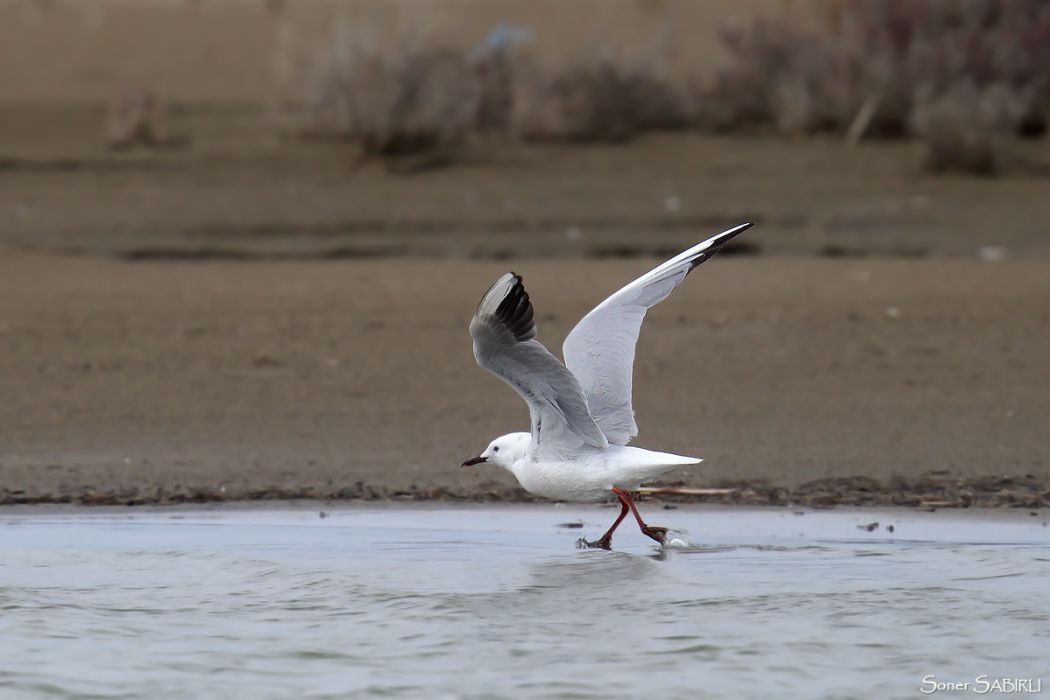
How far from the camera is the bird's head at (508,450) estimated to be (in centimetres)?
757

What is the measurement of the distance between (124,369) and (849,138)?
9257 mm

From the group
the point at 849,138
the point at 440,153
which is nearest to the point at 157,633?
the point at 440,153

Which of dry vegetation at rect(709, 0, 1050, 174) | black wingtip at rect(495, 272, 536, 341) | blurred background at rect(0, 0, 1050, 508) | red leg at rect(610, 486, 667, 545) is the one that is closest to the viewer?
black wingtip at rect(495, 272, 536, 341)

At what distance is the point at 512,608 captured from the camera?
23.2 feet

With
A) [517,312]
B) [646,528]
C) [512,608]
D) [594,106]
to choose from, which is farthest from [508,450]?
[594,106]

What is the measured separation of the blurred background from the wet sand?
0.03 meters

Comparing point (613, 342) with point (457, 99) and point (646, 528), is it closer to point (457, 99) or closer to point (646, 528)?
point (646, 528)

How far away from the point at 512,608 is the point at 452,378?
3300mm

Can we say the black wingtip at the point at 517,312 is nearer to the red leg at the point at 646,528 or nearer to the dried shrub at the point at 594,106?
the red leg at the point at 646,528

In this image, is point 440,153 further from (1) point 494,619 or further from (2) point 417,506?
(1) point 494,619

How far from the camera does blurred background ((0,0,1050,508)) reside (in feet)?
29.5

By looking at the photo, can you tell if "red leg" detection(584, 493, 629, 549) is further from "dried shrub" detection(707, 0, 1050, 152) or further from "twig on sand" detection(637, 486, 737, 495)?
"dried shrub" detection(707, 0, 1050, 152)


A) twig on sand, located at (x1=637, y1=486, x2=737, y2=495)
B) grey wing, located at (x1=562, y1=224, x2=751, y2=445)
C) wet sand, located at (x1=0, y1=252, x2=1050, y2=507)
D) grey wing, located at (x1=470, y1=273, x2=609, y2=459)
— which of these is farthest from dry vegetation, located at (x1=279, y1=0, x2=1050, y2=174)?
grey wing, located at (x1=470, y1=273, x2=609, y2=459)

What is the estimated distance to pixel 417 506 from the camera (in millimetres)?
8141
